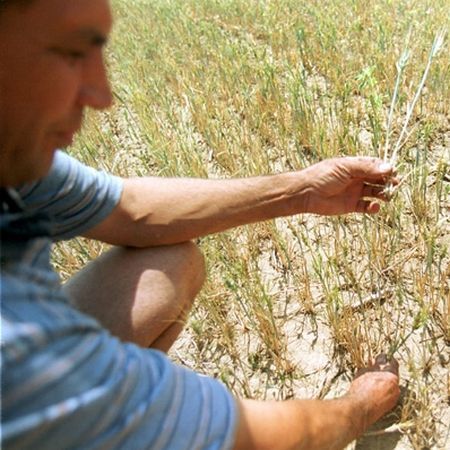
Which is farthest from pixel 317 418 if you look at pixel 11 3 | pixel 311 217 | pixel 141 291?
pixel 311 217

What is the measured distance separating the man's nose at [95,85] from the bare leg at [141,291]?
→ 68 centimetres

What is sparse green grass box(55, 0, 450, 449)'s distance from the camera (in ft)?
5.18

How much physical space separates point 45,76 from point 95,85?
0.09 metres

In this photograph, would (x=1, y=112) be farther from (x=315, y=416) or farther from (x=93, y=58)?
(x=315, y=416)

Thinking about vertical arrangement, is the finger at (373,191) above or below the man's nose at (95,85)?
below

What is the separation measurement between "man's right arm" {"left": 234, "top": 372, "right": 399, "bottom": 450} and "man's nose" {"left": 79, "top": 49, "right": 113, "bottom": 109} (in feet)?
1.79

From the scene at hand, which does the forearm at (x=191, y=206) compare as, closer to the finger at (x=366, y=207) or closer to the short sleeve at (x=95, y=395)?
the finger at (x=366, y=207)

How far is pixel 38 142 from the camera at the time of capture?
867 millimetres

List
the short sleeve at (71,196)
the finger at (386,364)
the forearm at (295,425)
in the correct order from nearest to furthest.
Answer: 1. the forearm at (295,425)
2. the short sleeve at (71,196)
3. the finger at (386,364)

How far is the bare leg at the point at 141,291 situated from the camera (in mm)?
1453

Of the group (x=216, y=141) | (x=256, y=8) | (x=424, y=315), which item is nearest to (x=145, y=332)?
(x=424, y=315)

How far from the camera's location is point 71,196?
141cm

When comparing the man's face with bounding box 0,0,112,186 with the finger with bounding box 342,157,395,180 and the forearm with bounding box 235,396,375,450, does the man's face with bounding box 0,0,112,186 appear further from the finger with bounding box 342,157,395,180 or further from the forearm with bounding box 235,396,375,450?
the finger with bounding box 342,157,395,180

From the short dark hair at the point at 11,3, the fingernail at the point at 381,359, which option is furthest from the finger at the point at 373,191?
the short dark hair at the point at 11,3
